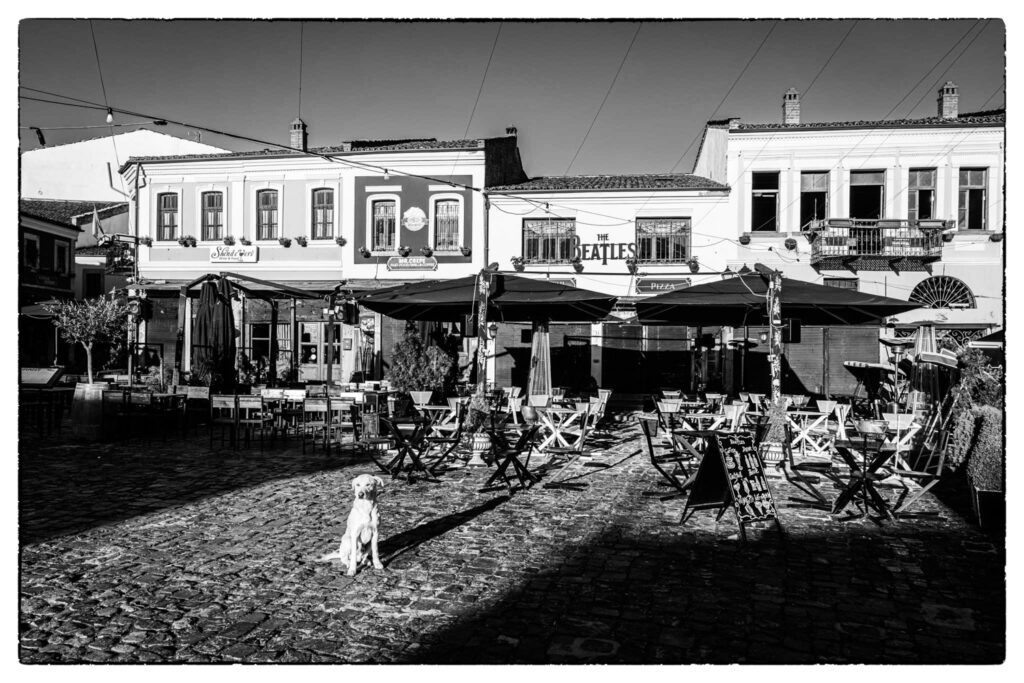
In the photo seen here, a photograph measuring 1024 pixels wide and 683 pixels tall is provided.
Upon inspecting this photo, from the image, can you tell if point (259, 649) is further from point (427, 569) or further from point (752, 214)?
point (752, 214)

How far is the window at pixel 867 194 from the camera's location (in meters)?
19.6

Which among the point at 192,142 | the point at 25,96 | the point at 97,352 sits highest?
the point at 192,142

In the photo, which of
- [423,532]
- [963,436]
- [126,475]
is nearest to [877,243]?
[963,436]

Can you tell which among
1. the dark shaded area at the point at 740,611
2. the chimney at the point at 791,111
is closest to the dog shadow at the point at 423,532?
the dark shaded area at the point at 740,611

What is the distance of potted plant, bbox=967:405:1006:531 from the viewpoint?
20.3 ft

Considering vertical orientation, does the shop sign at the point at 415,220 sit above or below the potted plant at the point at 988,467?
above

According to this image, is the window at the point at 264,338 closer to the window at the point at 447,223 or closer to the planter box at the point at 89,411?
the window at the point at 447,223

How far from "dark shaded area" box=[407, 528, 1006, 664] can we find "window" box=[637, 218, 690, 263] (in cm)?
1520

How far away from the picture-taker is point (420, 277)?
2122 cm

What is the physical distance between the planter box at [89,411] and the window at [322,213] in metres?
11.0

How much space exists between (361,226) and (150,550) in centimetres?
1647

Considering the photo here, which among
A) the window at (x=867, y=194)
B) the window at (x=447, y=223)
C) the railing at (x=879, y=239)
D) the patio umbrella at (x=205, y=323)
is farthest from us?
the window at (x=447, y=223)

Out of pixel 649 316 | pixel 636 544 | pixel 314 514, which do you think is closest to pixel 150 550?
pixel 314 514

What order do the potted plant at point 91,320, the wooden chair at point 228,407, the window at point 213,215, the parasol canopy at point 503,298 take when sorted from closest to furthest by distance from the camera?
the parasol canopy at point 503,298
the wooden chair at point 228,407
the potted plant at point 91,320
the window at point 213,215
